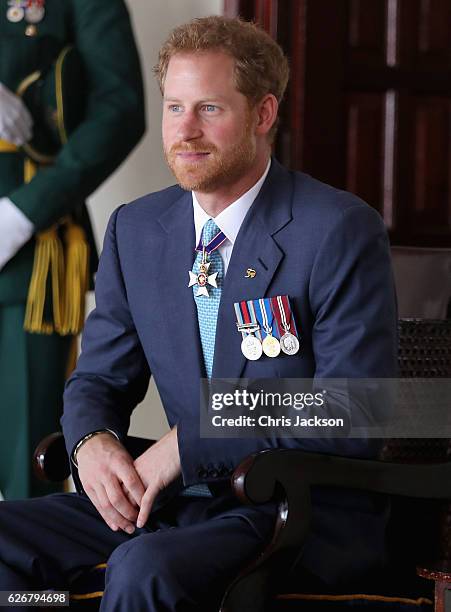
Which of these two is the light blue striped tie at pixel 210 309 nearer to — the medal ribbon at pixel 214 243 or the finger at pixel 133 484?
the medal ribbon at pixel 214 243

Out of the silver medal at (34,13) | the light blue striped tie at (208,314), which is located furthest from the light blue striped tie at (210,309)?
the silver medal at (34,13)

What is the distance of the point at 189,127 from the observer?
1740 mm

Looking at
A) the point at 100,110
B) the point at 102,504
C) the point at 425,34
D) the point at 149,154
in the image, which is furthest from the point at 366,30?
the point at 102,504

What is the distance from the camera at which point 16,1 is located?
2.73 m

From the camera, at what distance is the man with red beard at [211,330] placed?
1.62 m

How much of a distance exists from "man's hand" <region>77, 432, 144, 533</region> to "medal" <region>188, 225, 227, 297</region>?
0.29 m

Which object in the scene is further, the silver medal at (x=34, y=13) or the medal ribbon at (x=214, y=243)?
the silver medal at (x=34, y=13)

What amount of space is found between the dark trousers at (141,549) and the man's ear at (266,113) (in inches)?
23.5

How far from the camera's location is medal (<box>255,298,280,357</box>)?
5.58ft

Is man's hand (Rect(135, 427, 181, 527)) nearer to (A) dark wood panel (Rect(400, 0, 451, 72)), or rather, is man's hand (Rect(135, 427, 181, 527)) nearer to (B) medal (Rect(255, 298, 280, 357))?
(B) medal (Rect(255, 298, 280, 357))

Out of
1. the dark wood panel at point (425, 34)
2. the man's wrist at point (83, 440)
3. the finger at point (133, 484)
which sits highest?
the dark wood panel at point (425, 34)

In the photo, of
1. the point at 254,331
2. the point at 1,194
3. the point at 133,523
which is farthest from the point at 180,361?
the point at 1,194

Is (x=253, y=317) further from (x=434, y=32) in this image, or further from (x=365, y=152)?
(x=434, y=32)

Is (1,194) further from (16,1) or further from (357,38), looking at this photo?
(357,38)
